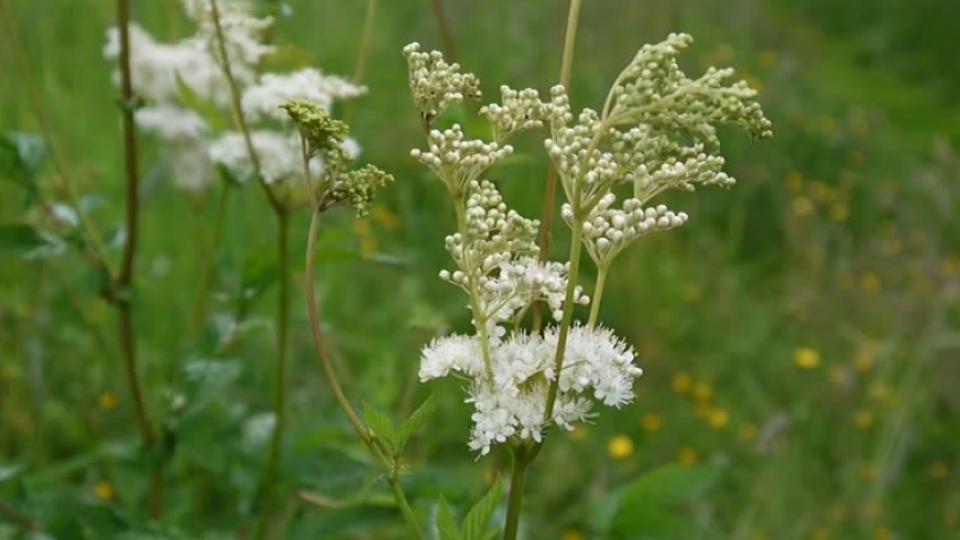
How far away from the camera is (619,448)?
3020 millimetres

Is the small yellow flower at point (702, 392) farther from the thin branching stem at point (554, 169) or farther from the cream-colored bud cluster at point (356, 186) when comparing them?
the cream-colored bud cluster at point (356, 186)

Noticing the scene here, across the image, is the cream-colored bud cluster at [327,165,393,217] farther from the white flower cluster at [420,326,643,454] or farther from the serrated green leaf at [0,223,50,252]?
the serrated green leaf at [0,223,50,252]

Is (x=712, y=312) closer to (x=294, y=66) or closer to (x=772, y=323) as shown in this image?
(x=772, y=323)

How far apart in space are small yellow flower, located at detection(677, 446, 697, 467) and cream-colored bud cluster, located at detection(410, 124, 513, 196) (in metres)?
2.07

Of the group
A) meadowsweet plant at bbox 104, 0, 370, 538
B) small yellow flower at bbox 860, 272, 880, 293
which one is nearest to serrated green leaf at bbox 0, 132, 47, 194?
meadowsweet plant at bbox 104, 0, 370, 538

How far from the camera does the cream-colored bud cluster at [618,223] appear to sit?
1.14 metres

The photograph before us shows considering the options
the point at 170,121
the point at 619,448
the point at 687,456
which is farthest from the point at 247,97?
the point at 687,456

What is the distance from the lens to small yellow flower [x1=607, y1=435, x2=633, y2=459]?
118 inches

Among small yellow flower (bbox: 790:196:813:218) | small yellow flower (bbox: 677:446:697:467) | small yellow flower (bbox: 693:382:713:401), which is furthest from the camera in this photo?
small yellow flower (bbox: 790:196:813:218)

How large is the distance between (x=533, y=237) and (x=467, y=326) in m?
2.11

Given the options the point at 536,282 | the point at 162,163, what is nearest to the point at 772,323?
the point at 162,163

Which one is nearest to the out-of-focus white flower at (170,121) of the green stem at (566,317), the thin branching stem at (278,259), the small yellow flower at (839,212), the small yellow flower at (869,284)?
the thin branching stem at (278,259)

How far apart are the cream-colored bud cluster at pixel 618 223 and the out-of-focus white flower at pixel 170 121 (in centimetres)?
130

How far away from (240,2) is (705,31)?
4.08m
